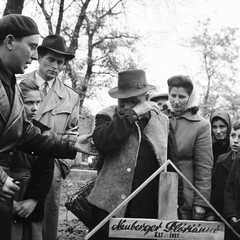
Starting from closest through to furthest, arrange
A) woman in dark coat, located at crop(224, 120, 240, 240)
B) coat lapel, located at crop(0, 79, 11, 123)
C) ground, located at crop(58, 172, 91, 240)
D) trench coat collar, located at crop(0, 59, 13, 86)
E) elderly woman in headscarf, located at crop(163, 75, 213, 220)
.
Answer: coat lapel, located at crop(0, 79, 11, 123)
trench coat collar, located at crop(0, 59, 13, 86)
woman in dark coat, located at crop(224, 120, 240, 240)
elderly woman in headscarf, located at crop(163, 75, 213, 220)
ground, located at crop(58, 172, 91, 240)

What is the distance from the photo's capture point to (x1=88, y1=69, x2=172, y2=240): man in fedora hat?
3305 millimetres

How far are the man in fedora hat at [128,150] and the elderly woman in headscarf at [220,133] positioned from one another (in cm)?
127

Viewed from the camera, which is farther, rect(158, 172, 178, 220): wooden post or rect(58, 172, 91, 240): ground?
rect(58, 172, 91, 240): ground

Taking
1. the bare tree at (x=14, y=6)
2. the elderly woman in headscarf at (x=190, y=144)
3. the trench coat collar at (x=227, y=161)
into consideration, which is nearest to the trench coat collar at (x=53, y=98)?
the elderly woman in headscarf at (x=190, y=144)

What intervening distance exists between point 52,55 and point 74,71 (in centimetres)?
1605

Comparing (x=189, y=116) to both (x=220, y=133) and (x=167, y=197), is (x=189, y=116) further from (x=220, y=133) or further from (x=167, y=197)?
(x=167, y=197)

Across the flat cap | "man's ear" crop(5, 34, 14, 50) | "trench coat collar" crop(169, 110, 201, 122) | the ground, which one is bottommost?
the ground

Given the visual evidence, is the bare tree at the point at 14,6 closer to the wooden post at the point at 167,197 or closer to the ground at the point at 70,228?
the ground at the point at 70,228

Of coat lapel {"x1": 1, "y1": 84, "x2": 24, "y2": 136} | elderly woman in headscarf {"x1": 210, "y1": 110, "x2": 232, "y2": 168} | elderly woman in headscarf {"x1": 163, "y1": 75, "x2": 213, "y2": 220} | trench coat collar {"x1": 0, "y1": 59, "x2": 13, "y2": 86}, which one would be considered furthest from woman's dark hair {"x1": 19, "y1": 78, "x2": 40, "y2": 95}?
elderly woman in headscarf {"x1": 210, "y1": 110, "x2": 232, "y2": 168}

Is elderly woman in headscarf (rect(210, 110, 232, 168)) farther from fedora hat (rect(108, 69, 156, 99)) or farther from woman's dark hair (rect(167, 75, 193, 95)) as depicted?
fedora hat (rect(108, 69, 156, 99))

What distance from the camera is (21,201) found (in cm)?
327

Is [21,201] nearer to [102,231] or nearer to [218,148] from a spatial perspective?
[102,231]

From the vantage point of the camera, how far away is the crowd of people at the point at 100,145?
2783mm

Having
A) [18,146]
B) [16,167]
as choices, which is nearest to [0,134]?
[18,146]
